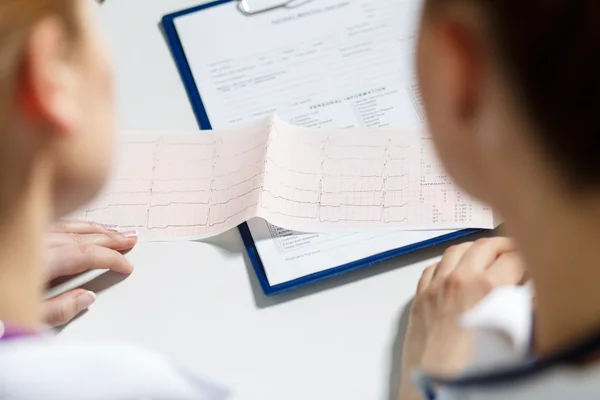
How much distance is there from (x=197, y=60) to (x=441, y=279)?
430 millimetres

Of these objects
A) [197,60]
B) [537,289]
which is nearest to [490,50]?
[537,289]

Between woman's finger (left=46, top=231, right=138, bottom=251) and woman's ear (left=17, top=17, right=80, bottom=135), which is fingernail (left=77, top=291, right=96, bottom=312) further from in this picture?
woman's ear (left=17, top=17, right=80, bottom=135)

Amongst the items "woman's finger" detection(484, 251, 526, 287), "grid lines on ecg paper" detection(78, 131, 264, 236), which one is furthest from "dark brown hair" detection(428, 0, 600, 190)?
"grid lines on ecg paper" detection(78, 131, 264, 236)

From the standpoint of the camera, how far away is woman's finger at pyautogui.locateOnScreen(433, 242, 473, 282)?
712 millimetres

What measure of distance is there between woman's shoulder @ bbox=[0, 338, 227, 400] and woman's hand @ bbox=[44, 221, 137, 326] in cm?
26

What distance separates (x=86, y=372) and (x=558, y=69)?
34cm

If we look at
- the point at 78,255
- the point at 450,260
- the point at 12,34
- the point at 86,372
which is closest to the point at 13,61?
the point at 12,34

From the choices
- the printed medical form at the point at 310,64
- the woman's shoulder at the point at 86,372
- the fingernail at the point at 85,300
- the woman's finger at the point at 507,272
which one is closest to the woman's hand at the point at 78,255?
the fingernail at the point at 85,300

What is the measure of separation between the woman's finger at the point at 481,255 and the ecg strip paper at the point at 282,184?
4 centimetres

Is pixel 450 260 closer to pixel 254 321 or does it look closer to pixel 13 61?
pixel 254 321

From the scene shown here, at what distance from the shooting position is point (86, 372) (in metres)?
0.46

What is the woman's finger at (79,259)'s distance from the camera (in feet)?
2.43

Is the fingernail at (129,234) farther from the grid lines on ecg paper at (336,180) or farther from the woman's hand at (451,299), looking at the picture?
the woman's hand at (451,299)

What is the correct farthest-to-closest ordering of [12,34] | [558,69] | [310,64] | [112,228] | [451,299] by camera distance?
[310,64], [112,228], [451,299], [12,34], [558,69]
